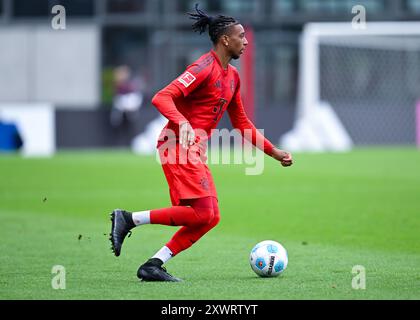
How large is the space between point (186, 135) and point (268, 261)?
1.43 metres

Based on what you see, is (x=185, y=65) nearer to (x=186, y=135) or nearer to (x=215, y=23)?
(x=215, y=23)

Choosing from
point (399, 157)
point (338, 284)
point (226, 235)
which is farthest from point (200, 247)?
point (399, 157)

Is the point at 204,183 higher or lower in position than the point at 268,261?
higher

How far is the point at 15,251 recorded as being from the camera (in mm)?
10641

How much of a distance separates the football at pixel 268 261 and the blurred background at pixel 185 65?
66.2 ft

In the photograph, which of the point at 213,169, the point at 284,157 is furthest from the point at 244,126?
the point at 213,169

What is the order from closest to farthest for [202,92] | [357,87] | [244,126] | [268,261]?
[202,92] → [268,261] → [244,126] → [357,87]

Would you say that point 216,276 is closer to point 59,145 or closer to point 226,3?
point 59,145

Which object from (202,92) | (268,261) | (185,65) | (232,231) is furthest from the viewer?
(185,65)

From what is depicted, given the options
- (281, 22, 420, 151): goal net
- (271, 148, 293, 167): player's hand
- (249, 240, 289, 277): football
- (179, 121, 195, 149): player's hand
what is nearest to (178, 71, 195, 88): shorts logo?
(179, 121, 195, 149): player's hand

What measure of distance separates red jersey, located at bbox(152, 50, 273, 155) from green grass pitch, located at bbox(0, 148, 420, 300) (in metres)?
1.31

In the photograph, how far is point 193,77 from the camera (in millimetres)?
8367

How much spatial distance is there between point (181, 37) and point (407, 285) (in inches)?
1033

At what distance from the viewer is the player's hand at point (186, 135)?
7918 mm
